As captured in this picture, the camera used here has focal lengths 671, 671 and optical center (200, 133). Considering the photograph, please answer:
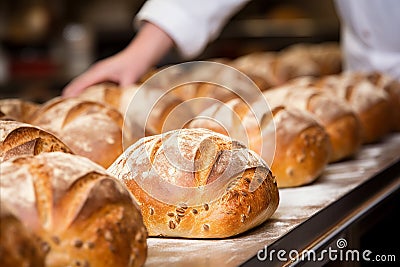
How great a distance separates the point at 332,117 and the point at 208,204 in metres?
0.91

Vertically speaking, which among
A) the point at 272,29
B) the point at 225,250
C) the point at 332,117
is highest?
the point at 225,250

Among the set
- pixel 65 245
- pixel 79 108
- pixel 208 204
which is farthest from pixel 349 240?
pixel 79 108

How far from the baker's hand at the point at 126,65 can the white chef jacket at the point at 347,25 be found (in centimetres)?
7

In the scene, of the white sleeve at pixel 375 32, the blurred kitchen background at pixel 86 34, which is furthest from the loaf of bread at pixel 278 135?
the blurred kitchen background at pixel 86 34

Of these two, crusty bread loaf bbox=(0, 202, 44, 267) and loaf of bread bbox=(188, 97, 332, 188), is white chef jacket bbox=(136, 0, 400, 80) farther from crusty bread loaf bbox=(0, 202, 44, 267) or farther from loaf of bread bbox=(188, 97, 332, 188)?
crusty bread loaf bbox=(0, 202, 44, 267)

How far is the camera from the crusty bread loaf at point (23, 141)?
47.2 inches

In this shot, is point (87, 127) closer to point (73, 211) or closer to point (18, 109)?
point (18, 109)

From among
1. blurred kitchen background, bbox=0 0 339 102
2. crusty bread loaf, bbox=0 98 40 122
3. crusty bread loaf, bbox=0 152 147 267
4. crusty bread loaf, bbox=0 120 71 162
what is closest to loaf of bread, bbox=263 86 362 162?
crusty bread loaf, bbox=0 98 40 122

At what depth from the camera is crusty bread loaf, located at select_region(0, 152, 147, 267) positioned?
889 mm

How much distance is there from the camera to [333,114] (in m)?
2.00

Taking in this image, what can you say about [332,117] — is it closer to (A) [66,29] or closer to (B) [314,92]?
(B) [314,92]

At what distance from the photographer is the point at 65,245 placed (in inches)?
35.3

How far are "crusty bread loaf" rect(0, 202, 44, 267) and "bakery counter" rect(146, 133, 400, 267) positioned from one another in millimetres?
224

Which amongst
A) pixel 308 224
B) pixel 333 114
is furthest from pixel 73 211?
pixel 333 114
